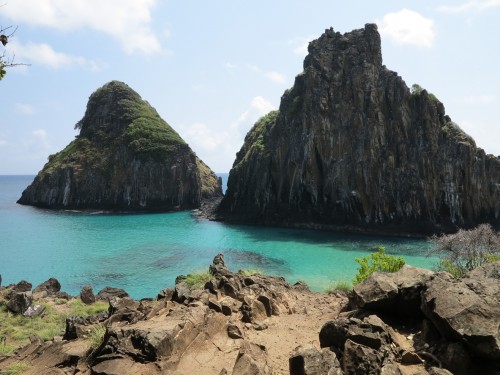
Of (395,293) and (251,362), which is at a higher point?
(395,293)

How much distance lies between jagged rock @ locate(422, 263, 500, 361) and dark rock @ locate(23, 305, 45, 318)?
18539mm

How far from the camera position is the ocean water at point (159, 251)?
33.3 m

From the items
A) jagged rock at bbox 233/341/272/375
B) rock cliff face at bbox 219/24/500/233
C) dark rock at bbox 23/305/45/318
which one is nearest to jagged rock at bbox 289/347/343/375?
jagged rock at bbox 233/341/272/375

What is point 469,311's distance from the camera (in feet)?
24.9

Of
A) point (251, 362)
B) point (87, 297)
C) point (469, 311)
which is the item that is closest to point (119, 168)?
point (87, 297)

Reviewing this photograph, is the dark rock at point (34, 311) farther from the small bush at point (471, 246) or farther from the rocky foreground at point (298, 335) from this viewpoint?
the small bush at point (471, 246)

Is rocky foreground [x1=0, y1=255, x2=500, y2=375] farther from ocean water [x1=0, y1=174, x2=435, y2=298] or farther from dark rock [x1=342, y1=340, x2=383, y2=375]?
ocean water [x1=0, y1=174, x2=435, y2=298]

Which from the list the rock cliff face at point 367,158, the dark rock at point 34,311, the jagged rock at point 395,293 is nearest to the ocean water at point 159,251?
the rock cliff face at point 367,158

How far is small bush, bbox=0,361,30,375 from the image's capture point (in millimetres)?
9914

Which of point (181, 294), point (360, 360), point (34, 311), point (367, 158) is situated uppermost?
point (367, 158)

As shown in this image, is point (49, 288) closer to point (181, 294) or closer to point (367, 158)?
point (181, 294)

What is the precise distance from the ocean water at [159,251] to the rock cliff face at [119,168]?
26318mm

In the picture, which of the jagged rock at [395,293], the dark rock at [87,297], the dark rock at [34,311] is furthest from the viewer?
the dark rock at [87,297]

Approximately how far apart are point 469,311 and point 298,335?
15.6 feet
